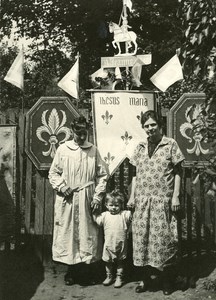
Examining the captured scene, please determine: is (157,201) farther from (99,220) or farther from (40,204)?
(40,204)

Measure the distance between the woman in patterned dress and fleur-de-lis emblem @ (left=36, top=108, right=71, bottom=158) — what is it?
1.41 meters

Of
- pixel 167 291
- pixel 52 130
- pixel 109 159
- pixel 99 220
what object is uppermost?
pixel 52 130

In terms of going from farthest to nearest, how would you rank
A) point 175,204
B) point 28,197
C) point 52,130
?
point 28,197, point 52,130, point 175,204

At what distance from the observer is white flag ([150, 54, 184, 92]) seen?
6.12 meters

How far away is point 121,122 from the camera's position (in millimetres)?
6137

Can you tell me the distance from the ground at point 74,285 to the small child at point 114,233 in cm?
18

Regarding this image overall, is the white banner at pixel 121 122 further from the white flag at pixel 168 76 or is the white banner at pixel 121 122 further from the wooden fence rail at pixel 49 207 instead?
the wooden fence rail at pixel 49 207

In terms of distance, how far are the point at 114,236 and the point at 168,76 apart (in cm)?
203

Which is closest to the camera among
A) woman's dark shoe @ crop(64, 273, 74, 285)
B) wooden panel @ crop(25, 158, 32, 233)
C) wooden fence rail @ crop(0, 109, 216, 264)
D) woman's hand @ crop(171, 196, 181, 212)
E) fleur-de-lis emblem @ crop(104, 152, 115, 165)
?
woman's hand @ crop(171, 196, 181, 212)

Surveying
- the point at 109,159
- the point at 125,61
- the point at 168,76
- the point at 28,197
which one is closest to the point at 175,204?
the point at 109,159

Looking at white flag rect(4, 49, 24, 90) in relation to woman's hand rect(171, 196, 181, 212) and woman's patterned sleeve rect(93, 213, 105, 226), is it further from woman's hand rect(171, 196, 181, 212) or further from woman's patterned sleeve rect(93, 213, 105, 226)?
woman's hand rect(171, 196, 181, 212)

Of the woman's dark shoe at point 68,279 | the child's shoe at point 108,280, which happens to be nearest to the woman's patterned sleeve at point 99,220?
the child's shoe at point 108,280

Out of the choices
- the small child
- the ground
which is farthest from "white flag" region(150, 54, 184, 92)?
the ground

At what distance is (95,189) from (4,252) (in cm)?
175
